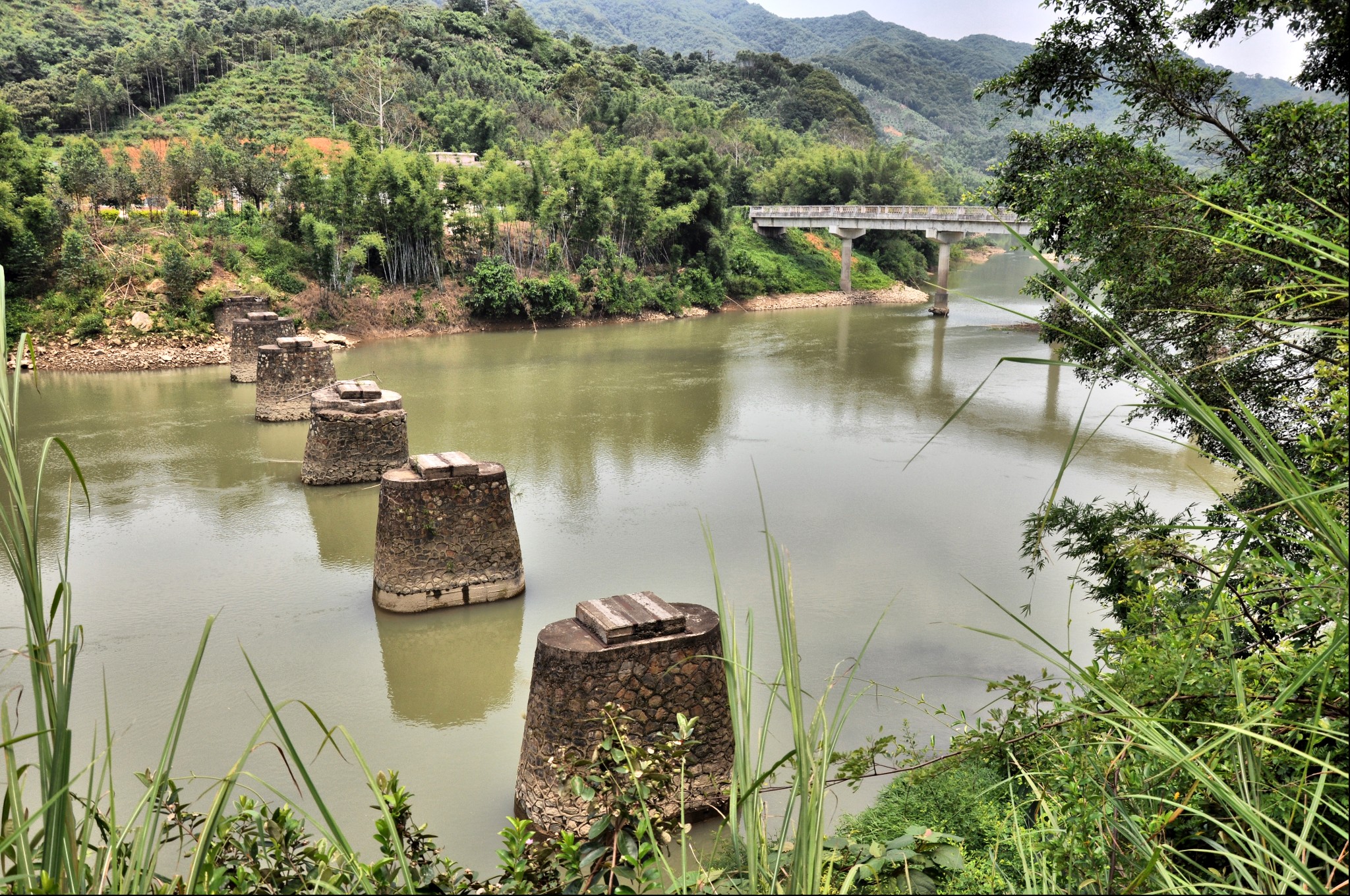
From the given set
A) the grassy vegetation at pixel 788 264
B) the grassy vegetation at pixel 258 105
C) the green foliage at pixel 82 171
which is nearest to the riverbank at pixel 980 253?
the grassy vegetation at pixel 788 264

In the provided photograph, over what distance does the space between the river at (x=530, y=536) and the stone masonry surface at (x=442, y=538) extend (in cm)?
19

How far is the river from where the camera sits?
6262 millimetres

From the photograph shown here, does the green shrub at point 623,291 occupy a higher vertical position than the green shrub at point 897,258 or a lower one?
lower

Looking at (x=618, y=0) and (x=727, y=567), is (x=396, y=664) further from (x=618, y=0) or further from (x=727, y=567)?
(x=618, y=0)

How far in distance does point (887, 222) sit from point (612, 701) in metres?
26.5

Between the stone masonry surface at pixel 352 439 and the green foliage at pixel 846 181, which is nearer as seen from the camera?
the stone masonry surface at pixel 352 439

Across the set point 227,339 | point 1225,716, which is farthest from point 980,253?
point 1225,716

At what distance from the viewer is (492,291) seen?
2319 centimetres

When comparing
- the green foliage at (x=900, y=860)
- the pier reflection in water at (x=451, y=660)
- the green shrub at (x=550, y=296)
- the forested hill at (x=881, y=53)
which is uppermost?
the forested hill at (x=881, y=53)

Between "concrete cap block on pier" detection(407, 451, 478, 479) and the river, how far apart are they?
44.2 inches

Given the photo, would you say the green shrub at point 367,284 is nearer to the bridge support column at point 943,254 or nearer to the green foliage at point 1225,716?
the bridge support column at point 943,254

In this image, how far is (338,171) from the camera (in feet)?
71.7

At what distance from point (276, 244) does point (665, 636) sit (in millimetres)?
19801

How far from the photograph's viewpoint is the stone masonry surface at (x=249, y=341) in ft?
54.6
